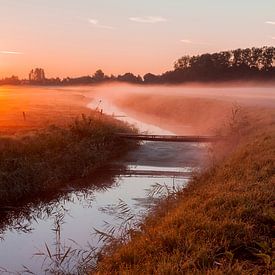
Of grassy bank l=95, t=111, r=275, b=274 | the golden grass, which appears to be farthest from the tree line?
grassy bank l=95, t=111, r=275, b=274

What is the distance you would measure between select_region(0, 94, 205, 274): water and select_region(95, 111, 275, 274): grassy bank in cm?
193

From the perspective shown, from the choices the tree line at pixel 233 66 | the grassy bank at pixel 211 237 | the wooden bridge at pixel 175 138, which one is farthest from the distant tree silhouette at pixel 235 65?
the grassy bank at pixel 211 237

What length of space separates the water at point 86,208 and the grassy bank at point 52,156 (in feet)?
2.36

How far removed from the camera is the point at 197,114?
142 feet

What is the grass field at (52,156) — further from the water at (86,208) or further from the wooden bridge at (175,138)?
the wooden bridge at (175,138)

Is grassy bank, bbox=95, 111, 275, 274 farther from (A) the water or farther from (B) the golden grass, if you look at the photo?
(B) the golden grass

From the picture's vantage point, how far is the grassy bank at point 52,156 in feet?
53.0

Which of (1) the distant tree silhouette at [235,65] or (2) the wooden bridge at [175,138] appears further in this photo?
(1) the distant tree silhouette at [235,65]

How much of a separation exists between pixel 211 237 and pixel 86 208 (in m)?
7.33

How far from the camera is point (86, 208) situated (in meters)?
15.1

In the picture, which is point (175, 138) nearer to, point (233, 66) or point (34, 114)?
point (34, 114)

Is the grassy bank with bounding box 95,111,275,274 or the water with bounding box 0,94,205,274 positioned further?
the water with bounding box 0,94,205,274

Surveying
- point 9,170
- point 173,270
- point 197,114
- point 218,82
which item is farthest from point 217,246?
point 218,82

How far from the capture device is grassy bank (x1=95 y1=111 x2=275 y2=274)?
7.27 metres
